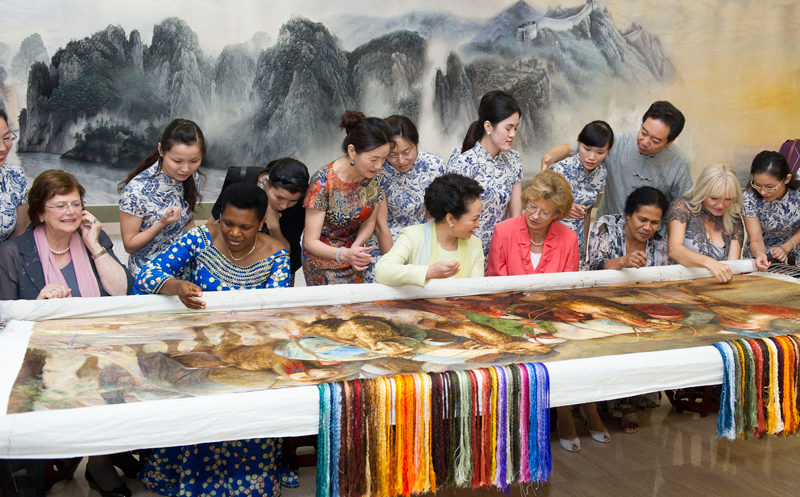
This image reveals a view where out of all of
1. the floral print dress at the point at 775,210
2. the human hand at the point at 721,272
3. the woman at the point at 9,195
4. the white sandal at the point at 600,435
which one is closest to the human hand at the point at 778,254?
the floral print dress at the point at 775,210

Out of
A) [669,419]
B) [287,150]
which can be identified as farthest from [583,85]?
[669,419]

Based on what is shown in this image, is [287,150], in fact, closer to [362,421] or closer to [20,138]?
[20,138]

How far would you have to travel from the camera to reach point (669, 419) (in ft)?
11.1

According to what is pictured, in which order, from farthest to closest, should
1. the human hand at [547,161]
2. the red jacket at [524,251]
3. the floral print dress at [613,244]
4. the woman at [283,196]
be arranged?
the human hand at [547,161], the floral print dress at [613,244], the red jacket at [524,251], the woman at [283,196]

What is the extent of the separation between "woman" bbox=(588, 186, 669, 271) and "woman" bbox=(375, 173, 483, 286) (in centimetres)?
78

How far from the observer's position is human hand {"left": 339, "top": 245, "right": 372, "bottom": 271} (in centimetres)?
292

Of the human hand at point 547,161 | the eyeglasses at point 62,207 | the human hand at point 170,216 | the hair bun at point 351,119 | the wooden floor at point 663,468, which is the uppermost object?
the hair bun at point 351,119

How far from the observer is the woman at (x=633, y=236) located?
3.20m

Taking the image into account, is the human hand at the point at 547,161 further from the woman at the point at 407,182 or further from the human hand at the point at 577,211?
the woman at the point at 407,182

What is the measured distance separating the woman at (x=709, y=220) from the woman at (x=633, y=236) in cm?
13

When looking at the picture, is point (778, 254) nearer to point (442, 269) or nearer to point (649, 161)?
point (649, 161)

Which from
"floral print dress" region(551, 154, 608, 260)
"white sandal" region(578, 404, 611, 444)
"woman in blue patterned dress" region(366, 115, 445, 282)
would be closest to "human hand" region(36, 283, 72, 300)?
"woman in blue patterned dress" region(366, 115, 445, 282)

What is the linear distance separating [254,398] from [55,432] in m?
0.46

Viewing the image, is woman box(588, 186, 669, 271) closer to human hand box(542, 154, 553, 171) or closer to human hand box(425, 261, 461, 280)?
human hand box(542, 154, 553, 171)
